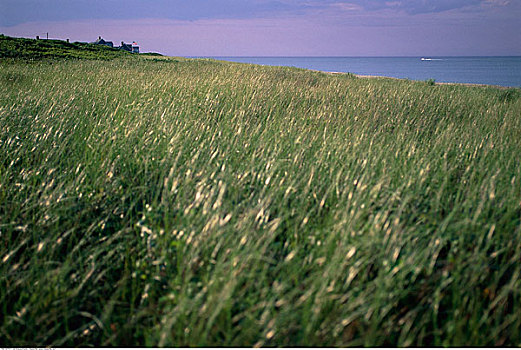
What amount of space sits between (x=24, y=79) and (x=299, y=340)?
30.0 feet

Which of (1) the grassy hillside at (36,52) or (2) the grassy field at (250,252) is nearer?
(2) the grassy field at (250,252)

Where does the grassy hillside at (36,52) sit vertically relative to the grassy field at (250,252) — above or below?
above

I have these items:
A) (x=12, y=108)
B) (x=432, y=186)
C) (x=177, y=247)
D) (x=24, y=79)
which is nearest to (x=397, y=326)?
(x=177, y=247)

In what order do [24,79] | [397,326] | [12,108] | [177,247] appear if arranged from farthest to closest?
[24,79] < [12,108] < [177,247] < [397,326]

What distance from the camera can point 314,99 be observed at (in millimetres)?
6551

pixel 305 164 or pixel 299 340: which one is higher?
pixel 305 164

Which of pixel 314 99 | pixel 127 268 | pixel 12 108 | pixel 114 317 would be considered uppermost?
pixel 314 99

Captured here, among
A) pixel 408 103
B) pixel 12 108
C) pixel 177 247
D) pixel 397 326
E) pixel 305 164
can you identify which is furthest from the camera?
pixel 408 103

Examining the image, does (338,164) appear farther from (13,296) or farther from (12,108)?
(12,108)

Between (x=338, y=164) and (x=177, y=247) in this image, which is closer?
(x=177, y=247)

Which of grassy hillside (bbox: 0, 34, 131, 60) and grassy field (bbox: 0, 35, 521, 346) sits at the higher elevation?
grassy hillside (bbox: 0, 34, 131, 60)

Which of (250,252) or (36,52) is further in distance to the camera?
(36,52)

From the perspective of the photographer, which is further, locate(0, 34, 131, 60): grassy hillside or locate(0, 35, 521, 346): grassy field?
locate(0, 34, 131, 60): grassy hillside

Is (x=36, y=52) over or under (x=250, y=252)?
over
